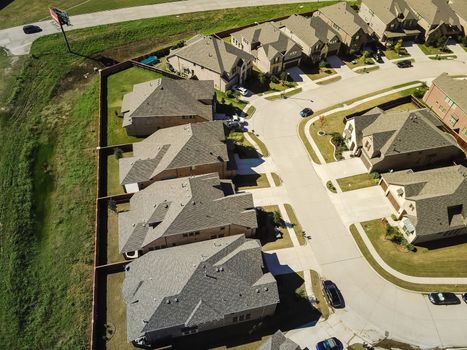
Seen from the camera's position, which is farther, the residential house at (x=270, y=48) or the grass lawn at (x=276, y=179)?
the residential house at (x=270, y=48)

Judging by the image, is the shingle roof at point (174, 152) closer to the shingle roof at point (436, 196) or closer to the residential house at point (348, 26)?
the shingle roof at point (436, 196)

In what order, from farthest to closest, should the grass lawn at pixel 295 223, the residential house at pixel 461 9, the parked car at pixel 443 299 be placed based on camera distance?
the residential house at pixel 461 9 → the grass lawn at pixel 295 223 → the parked car at pixel 443 299

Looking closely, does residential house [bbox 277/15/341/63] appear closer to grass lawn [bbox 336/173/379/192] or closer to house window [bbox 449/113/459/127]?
house window [bbox 449/113/459/127]

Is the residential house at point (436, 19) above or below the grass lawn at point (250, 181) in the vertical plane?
above

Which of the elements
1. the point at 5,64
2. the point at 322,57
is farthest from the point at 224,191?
the point at 5,64

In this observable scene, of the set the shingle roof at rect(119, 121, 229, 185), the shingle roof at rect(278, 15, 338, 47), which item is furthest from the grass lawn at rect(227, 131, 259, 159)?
the shingle roof at rect(278, 15, 338, 47)

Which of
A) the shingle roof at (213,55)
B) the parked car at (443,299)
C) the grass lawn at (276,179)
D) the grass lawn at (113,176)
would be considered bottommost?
the parked car at (443,299)

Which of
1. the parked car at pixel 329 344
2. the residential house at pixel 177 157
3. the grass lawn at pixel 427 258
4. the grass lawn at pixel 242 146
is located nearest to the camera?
the parked car at pixel 329 344

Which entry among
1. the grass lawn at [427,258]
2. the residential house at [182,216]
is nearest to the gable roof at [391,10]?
the grass lawn at [427,258]

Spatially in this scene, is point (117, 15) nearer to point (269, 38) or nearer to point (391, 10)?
point (269, 38)
